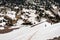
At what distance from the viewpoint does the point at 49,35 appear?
31.3m

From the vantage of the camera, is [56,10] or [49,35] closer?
[49,35]

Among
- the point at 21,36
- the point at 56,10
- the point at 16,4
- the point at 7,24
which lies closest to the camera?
the point at 21,36

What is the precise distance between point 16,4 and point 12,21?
16830 mm

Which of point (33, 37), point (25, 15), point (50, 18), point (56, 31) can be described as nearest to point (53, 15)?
point (50, 18)

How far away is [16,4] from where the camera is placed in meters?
60.8

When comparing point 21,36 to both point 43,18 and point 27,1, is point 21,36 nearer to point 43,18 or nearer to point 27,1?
point 43,18

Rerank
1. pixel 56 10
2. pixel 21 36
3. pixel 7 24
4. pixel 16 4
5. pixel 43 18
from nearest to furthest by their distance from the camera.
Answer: pixel 21 36
pixel 7 24
pixel 43 18
pixel 56 10
pixel 16 4

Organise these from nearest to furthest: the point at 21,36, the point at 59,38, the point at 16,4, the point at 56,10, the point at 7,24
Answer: the point at 59,38
the point at 21,36
the point at 7,24
the point at 56,10
the point at 16,4

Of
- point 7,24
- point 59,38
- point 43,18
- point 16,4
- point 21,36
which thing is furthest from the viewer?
point 16,4

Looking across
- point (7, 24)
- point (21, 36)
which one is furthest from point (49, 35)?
point (7, 24)

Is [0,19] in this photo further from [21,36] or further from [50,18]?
[21,36]

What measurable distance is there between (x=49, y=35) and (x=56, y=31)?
7.80 ft

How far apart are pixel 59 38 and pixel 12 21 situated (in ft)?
57.1

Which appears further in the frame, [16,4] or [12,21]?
[16,4]
